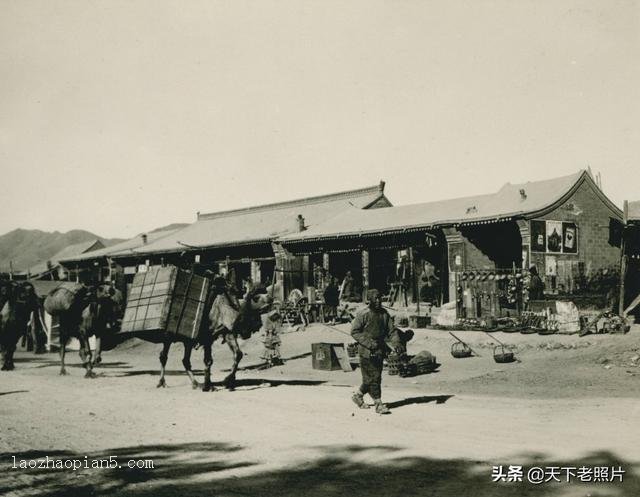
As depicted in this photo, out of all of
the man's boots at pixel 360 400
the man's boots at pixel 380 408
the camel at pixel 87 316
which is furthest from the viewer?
the camel at pixel 87 316

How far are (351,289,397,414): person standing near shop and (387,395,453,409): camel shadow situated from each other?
22.7 inches

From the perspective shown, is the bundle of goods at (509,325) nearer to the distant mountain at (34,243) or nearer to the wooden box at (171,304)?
the wooden box at (171,304)

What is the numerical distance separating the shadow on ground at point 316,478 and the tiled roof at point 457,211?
18488mm

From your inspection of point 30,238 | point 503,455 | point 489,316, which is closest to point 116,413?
point 503,455

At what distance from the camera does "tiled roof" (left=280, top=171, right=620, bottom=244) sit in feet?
83.7

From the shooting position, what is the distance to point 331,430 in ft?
26.9

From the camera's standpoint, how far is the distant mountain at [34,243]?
294ft

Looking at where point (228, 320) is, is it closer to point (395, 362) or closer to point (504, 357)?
point (395, 362)

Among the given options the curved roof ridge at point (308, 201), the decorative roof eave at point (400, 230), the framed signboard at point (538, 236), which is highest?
the curved roof ridge at point (308, 201)

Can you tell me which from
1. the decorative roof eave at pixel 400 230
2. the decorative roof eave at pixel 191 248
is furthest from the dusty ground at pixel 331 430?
the decorative roof eave at pixel 191 248

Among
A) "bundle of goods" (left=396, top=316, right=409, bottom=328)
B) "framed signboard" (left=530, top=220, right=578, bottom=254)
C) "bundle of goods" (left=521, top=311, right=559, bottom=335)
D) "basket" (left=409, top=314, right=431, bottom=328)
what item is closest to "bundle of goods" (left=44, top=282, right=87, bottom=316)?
"bundle of goods" (left=396, top=316, right=409, bottom=328)

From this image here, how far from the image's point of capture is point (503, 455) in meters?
6.57

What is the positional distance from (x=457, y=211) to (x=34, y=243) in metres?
82.2

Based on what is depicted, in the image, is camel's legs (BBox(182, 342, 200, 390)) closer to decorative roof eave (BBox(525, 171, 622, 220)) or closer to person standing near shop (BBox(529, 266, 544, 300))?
person standing near shop (BBox(529, 266, 544, 300))
